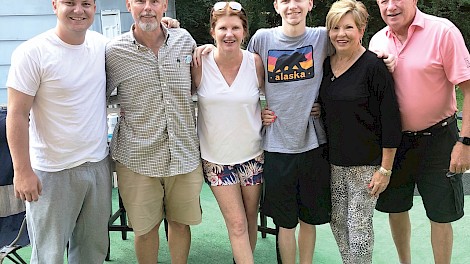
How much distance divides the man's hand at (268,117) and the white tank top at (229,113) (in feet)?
0.12

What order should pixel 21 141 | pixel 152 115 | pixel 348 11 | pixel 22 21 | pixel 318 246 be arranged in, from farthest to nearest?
pixel 22 21 → pixel 318 246 → pixel 152 115 → pixel 348 11 → pixel 21 141

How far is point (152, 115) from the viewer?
2.53 meters

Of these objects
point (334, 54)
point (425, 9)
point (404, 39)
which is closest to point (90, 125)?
point (334, 54)

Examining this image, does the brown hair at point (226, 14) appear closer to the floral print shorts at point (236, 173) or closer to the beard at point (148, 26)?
the beard at point (148, 26)

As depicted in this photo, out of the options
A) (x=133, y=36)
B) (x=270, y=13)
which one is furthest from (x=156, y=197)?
(x=270, y=13)

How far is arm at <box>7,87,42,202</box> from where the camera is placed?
221 centimetres

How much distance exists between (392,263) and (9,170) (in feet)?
7.63

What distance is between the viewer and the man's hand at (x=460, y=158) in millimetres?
2535

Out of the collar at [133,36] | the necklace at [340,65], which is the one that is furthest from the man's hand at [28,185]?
the necklace at [340,65]

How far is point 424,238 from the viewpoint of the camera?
11.7 feet

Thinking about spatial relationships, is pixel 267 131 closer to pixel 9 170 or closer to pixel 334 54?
pixel 334 54

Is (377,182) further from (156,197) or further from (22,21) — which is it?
(22,21)

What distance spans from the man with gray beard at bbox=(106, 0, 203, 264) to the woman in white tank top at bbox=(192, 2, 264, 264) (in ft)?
0.27

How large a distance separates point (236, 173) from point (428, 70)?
108cm
